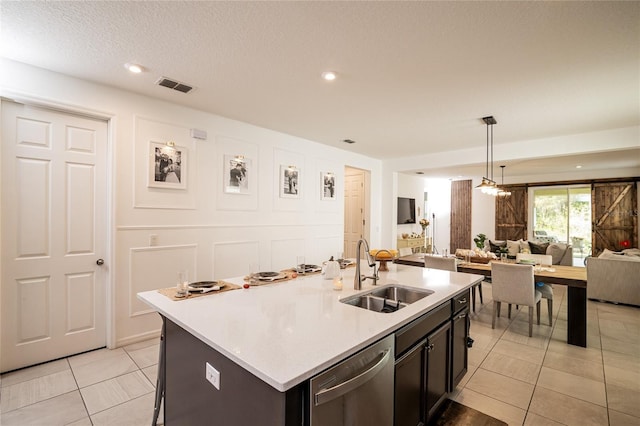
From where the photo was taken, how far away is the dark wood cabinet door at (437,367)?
184 cm

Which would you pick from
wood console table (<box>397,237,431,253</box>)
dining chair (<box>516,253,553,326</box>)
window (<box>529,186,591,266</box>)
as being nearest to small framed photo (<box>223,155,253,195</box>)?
dining chair (<box>516,253,553,326</box>)

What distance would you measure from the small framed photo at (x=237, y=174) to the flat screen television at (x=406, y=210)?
4707mm

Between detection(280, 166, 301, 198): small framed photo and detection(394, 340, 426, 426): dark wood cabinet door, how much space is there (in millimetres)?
3309

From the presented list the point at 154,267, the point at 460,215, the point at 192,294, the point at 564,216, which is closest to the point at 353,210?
the point at 154,267

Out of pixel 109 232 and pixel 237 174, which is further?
pixel 237 174

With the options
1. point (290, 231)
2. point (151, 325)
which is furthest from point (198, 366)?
point (290, 231)

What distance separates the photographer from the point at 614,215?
723 cm

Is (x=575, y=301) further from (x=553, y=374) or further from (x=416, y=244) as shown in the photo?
(x=416, y=244)

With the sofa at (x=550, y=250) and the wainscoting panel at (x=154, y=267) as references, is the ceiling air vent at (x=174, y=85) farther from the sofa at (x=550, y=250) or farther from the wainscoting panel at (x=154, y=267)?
the sofa at (x=550, y=250)

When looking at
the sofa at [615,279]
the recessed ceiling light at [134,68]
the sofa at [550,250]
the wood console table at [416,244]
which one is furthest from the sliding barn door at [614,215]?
the recessed ceiling light at [134,68]

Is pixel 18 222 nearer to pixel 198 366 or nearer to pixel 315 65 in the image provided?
pixel 198 366

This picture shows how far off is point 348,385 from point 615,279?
5.69 m

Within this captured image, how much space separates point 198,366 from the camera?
1440mm

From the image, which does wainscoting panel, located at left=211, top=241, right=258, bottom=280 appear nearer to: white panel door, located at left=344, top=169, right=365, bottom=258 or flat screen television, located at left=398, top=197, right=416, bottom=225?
white panel door, located at left=344, top=169, right=365, bottom=258
